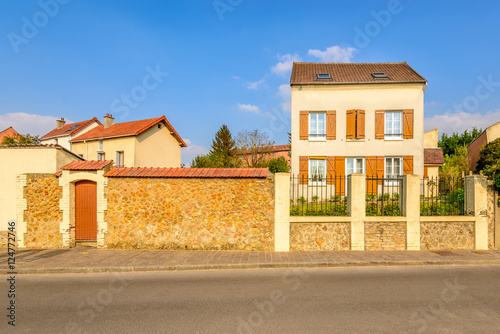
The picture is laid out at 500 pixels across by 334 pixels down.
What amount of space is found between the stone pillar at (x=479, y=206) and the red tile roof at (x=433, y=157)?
15.2 meters

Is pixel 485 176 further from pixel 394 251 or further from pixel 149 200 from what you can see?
pixel 149 200

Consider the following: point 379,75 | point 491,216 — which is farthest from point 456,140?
point 491,216

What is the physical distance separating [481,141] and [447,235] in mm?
22452

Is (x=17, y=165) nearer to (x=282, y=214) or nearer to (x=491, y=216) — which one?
→ (x=282, y=214)

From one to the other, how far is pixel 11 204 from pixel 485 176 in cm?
1585

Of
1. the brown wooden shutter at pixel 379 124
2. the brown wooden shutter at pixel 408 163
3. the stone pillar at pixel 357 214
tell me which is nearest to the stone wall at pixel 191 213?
the stone pillar at pixel 357 214

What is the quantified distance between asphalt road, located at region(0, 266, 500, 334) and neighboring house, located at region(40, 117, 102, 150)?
29.0 metres

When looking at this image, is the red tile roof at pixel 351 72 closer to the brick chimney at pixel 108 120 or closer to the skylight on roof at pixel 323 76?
the skylight on roof at pixel 323 76

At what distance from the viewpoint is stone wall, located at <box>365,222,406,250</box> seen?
367 inches

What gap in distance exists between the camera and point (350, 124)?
19344 mm

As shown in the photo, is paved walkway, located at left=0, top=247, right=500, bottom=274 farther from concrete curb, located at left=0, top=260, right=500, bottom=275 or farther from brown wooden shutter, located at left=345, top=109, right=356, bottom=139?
brown wooden shutter, located at left=345, top=109, right=356, bottom=139

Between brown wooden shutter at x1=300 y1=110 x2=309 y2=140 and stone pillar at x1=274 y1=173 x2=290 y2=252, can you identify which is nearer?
stone pillar at x1=274 y1=173 x2=290 y2=252

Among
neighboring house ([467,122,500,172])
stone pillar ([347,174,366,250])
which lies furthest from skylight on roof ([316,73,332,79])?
stone pillar ([347,174,366,250])

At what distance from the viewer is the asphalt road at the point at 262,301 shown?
4.35 meters
